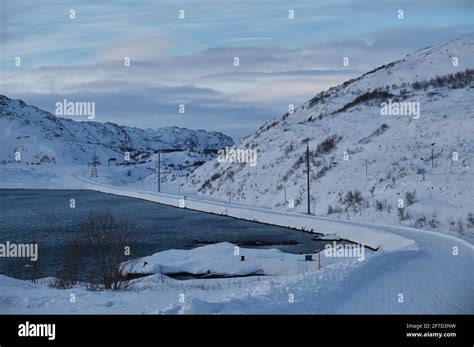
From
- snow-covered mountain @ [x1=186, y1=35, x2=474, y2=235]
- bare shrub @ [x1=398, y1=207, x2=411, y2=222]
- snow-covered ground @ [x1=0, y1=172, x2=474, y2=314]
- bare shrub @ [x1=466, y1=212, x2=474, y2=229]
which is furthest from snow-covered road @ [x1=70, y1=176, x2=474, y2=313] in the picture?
snow-covered mountain @ [x1=186, y1=35, x2=474, y2=235]

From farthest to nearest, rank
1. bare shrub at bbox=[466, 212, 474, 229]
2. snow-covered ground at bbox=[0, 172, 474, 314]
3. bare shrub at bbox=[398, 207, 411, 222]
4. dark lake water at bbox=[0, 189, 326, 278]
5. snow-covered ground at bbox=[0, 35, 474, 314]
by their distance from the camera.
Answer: bare shrub at bbox=[398, 207, 411, 222] → bare shrub at bbox=[466, 212, 474, 229] → dark lake water at bbox=[0, 189, 326, 278] → snow-covered ground at bbox=[0, 35, 474, 314] → snow-covered ground at bbox=[0, 172, 474, 314]

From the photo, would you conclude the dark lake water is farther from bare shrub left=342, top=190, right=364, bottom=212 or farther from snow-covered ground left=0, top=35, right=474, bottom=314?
bare shrub left=342, top=190, right=364, bottom=212

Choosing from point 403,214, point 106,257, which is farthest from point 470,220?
point 106,257

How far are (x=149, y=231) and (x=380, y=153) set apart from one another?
25541 millimetres

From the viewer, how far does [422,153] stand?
59.3 m

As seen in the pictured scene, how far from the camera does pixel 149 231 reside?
162ft

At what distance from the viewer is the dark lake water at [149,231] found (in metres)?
38.5

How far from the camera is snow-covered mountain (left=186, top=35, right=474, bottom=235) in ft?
162

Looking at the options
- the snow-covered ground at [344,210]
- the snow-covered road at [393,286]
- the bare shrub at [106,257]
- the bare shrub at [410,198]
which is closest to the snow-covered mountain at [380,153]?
the bare shrub at [410,198]

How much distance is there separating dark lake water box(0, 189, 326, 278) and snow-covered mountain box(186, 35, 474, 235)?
7.93 m

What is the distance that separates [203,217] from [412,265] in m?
38.8

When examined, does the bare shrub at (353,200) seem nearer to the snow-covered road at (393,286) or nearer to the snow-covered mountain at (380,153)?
the snow-covered mountain at (380,153)

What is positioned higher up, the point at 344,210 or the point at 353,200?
the point at 353,200

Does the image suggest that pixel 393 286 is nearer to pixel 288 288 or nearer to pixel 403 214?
pixel 288 288
